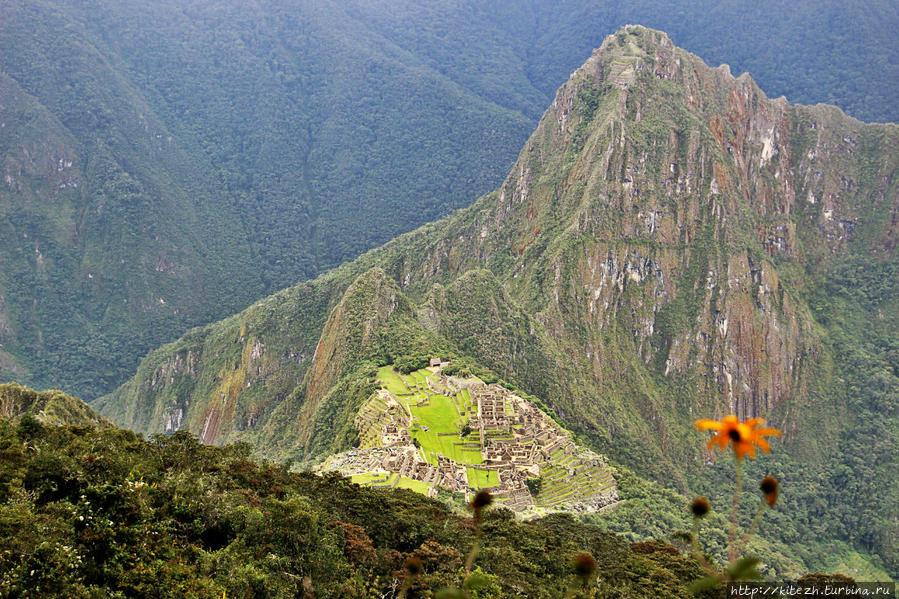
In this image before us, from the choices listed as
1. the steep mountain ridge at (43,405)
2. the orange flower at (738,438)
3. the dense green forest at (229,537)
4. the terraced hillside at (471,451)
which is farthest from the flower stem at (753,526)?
the steep mountain ridge at (43,405)

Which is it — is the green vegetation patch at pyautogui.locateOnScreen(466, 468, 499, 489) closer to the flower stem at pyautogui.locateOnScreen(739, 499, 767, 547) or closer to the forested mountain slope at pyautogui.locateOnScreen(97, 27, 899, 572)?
the forested mountain slope at pyautogui.locateOnScreen(97, 27, 899, 572)

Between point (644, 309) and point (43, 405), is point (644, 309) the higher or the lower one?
the higher one

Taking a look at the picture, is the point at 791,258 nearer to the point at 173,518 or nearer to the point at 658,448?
the point at 658,448

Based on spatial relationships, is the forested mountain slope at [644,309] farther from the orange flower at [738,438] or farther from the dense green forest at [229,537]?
the orange flower at [738,438]

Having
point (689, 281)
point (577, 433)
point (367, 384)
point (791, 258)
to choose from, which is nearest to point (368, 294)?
point (367, 384)

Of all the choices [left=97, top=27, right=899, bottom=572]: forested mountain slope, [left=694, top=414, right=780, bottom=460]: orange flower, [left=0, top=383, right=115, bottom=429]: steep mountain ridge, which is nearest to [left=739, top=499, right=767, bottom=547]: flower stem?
[left=694, top=414, right=780, bottom=460]: orange flower

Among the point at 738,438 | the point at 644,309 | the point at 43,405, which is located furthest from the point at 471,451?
the point at 644,309

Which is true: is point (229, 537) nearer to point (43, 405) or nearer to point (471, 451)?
point (471, 451)
